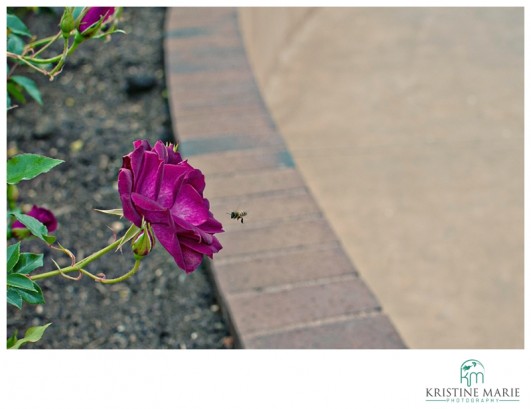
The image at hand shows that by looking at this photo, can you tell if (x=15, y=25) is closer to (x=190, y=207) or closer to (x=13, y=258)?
(x=13, y=258)

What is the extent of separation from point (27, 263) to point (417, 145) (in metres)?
2.22

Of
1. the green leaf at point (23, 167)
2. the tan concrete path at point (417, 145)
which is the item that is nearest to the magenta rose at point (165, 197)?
the green leaf at point (23, 167)

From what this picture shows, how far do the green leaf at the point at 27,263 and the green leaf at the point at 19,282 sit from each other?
6 centimetres

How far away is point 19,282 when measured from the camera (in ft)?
3.11

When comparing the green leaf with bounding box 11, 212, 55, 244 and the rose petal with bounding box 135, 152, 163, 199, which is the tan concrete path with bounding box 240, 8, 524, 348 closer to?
the green leaf with bounding box 11, 212, 55, 244

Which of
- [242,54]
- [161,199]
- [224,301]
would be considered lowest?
[161,199]

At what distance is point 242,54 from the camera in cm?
249

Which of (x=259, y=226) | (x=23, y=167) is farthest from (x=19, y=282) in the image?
(x=259, y=226)
